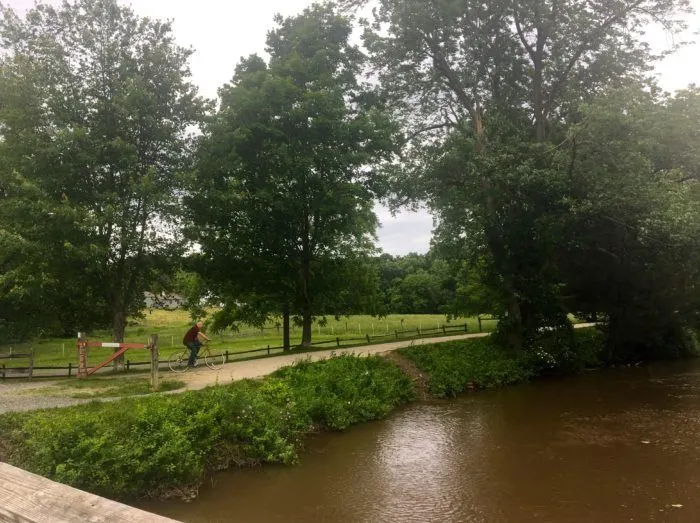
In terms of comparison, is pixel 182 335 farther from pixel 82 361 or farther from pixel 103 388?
pixel 103 388

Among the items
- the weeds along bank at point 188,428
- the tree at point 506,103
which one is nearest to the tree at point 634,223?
the tree at point 506,103

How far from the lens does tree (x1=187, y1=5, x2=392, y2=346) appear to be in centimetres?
2247

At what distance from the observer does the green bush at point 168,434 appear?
848 centimetres

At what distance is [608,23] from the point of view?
22641mm

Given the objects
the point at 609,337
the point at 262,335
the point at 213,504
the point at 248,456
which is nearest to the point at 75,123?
the point at 248,456

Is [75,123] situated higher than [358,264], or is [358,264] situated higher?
[75,123]

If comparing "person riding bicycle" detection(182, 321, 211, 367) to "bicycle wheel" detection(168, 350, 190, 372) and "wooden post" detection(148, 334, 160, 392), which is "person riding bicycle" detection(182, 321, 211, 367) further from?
"wooden post" detection(148, 334, 160, 392)

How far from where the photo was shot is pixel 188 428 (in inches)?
388

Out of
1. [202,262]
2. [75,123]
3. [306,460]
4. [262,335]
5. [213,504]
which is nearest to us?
[213,504]

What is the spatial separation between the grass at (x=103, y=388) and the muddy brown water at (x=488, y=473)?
5.16 meters

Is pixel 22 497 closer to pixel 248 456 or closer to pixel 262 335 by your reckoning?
pixel 248 456

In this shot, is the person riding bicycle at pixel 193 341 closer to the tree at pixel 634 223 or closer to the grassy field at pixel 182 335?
the grassy field at pixel 182 335

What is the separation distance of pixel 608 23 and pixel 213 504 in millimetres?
24683

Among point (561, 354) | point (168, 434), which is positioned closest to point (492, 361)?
point (561, 354)
